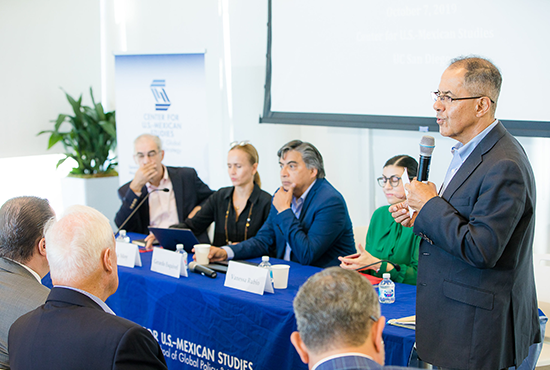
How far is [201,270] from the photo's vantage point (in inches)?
100.0

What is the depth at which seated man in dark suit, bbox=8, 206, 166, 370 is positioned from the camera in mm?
1204

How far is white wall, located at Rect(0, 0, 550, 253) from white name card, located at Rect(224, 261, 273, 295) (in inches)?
81.8

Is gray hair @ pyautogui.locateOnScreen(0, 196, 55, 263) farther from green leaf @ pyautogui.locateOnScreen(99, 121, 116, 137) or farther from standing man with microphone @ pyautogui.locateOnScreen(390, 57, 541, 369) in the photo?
green leaf @ pyautogui.locateOnScreen(99, 121, 116, 137)

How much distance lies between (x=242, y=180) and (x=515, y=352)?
2.03 metres

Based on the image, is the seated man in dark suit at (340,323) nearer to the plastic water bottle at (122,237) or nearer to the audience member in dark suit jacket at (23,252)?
the audience member in dark suit jacket at (23,252)

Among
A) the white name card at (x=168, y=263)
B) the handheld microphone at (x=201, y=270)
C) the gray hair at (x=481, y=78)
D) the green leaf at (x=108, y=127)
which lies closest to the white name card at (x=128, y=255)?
Result: the white name card at (x=168, y=263)

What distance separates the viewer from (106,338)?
1.20 metres

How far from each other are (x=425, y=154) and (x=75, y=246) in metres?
1.13

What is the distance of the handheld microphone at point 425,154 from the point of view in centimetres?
167

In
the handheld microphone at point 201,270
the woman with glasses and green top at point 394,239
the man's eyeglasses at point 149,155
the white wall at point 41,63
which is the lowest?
the handheld microphone at point 201,270

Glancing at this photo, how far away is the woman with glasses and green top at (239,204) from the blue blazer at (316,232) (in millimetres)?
329

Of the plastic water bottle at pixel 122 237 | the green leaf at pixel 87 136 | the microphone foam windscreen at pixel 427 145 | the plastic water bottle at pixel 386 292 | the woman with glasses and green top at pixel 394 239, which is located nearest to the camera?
the microphone foam windscreen at pixel 427 145

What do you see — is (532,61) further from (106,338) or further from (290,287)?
(106,338)

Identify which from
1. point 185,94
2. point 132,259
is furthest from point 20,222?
point 185,94
